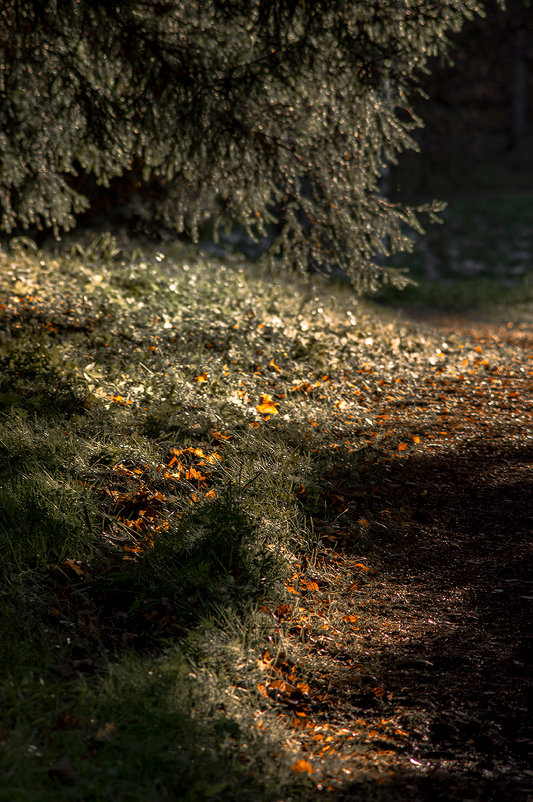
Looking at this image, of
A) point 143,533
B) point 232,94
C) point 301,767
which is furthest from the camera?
point 232,94

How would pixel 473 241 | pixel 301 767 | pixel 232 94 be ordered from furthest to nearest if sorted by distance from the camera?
pixel 473 241, pixel 232 94, pixel 301 767

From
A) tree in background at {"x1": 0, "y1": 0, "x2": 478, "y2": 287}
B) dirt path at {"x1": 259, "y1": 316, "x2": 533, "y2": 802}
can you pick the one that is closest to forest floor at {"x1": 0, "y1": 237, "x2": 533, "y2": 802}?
dirt path at {"x1": 259, "y1": 316, "x2": 533, "y2": 802}

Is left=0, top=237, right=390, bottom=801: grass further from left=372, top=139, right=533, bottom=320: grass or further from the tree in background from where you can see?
left=372, top=139, right=533, bottom=320: grass

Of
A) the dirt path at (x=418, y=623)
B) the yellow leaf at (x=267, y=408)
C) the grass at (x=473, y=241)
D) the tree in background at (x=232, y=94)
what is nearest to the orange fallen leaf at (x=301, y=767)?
the dirt path at (x=418, y=623)

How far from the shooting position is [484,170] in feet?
96.5

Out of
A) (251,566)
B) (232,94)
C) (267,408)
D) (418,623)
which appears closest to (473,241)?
(232,94)

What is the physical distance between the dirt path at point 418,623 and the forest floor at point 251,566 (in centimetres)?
1

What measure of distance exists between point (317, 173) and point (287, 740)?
5453 millimetres

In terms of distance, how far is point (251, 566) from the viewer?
418cm

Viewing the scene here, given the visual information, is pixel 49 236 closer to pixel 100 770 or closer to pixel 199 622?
pixel 199 622

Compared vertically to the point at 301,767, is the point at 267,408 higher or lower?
higher

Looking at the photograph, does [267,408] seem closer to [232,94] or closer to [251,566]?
[251,566]

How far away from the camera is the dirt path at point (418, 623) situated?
10.5ft

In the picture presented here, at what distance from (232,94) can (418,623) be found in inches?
186
